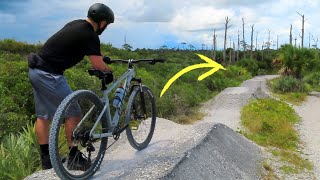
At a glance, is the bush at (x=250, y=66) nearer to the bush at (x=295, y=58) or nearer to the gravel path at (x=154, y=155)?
the bush at (x=295, y=58)

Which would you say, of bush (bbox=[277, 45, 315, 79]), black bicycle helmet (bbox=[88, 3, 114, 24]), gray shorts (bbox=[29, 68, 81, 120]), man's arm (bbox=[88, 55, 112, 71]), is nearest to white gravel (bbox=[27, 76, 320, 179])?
gray shorts (bbox=[29, 68, 81, 120])

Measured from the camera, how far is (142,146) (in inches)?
275

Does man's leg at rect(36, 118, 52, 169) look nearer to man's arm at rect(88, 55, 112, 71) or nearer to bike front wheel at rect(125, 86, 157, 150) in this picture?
man's arm at rect(88, 55, 112, 71)

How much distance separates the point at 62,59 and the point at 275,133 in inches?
360

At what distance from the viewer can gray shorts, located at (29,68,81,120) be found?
5.04 m

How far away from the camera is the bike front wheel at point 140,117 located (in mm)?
6371

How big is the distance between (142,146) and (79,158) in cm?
186

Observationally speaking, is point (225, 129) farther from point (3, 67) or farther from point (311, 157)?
point (3, 67)

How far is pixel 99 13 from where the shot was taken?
512 cm

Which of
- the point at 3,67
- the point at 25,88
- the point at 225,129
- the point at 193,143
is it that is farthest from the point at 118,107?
the point at 3,67

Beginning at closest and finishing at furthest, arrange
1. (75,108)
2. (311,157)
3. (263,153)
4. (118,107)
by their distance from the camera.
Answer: (75,108), (118,107), (263,153), (311,157)

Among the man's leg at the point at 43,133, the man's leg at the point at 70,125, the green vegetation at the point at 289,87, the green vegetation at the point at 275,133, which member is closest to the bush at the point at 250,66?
the green vegetation at the point at 289,87

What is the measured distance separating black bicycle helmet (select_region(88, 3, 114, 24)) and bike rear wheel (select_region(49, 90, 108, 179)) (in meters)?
0.85

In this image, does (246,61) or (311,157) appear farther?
(246,61)
